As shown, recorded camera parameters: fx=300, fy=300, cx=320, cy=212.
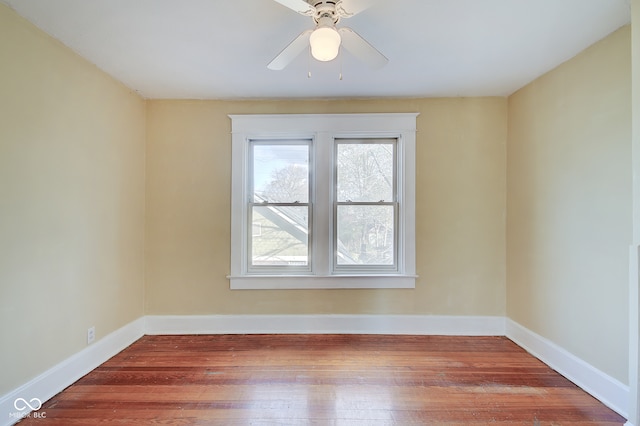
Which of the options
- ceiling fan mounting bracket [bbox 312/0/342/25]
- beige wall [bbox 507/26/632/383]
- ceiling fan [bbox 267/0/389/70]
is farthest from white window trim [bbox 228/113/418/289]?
ceiling fan mounting bracket [bbox 312/0/342/25]

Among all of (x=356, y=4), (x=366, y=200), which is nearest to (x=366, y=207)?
(x=366, y=200)

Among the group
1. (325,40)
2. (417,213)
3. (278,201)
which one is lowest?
(417,213)

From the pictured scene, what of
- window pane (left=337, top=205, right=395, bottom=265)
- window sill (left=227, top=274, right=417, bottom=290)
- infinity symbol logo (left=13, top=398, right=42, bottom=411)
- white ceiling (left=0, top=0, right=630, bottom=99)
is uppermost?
white ceiling (left=0, top=0, right=630, bottom=99)

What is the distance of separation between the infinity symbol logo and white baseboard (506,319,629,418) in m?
3.54

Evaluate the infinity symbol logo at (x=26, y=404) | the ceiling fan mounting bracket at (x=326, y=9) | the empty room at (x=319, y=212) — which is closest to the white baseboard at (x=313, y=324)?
the empty room at (x=319, y=212)

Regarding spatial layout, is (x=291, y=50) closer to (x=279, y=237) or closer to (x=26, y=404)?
(x=279, y=237)

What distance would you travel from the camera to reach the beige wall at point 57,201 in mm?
1713

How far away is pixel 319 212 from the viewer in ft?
9.89

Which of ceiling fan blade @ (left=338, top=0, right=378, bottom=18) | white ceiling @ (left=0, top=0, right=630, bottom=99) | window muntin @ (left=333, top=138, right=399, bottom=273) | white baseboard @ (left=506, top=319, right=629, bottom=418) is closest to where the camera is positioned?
ceiling fan blade @ (left=338, top=0, right=378, bottom=18)

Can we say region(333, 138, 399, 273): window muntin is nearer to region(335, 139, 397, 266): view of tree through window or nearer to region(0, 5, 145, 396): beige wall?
region(335, 139, 397, 266): view of tree through window

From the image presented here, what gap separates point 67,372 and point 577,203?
3.77m

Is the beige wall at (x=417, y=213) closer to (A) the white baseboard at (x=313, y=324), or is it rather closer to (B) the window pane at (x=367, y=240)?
(A) the white baseboard at (x=313, y=324)

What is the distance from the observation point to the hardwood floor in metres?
1.78

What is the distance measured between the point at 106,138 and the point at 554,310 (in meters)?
3.86
